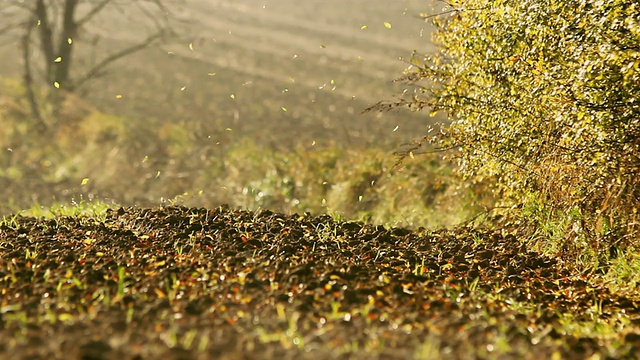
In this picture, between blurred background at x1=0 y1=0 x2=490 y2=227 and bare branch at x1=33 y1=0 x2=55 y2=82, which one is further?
bare branch at x1=33 y1=0 x2=55 y2=82

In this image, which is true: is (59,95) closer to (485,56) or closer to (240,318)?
(485,56)

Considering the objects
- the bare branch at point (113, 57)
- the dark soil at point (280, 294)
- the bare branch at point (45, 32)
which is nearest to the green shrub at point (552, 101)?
the dark soil at point (280, 294)

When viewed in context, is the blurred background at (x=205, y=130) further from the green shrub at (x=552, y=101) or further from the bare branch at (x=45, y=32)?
the green shrub at (x=552, y=101)

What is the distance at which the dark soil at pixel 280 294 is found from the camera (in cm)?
412

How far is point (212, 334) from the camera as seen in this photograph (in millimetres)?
4227

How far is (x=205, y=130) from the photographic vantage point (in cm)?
1669

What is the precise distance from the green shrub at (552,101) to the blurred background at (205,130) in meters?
0.79

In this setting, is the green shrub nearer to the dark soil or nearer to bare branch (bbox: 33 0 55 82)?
the dark soil

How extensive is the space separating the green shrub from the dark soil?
28.5 inches

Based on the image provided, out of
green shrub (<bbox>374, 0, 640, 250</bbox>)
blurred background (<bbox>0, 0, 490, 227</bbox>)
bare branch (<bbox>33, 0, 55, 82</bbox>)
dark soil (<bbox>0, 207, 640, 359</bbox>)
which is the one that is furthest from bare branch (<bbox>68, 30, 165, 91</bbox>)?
green shrub (<bbox>374, 0, 640, 250</bbox>)

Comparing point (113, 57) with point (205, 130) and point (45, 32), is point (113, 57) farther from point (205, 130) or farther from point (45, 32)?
point (205, 130)

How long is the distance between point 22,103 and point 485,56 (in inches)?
564

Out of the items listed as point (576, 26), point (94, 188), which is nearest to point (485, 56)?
point (576, 26)

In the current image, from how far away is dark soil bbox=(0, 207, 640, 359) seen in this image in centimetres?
412
